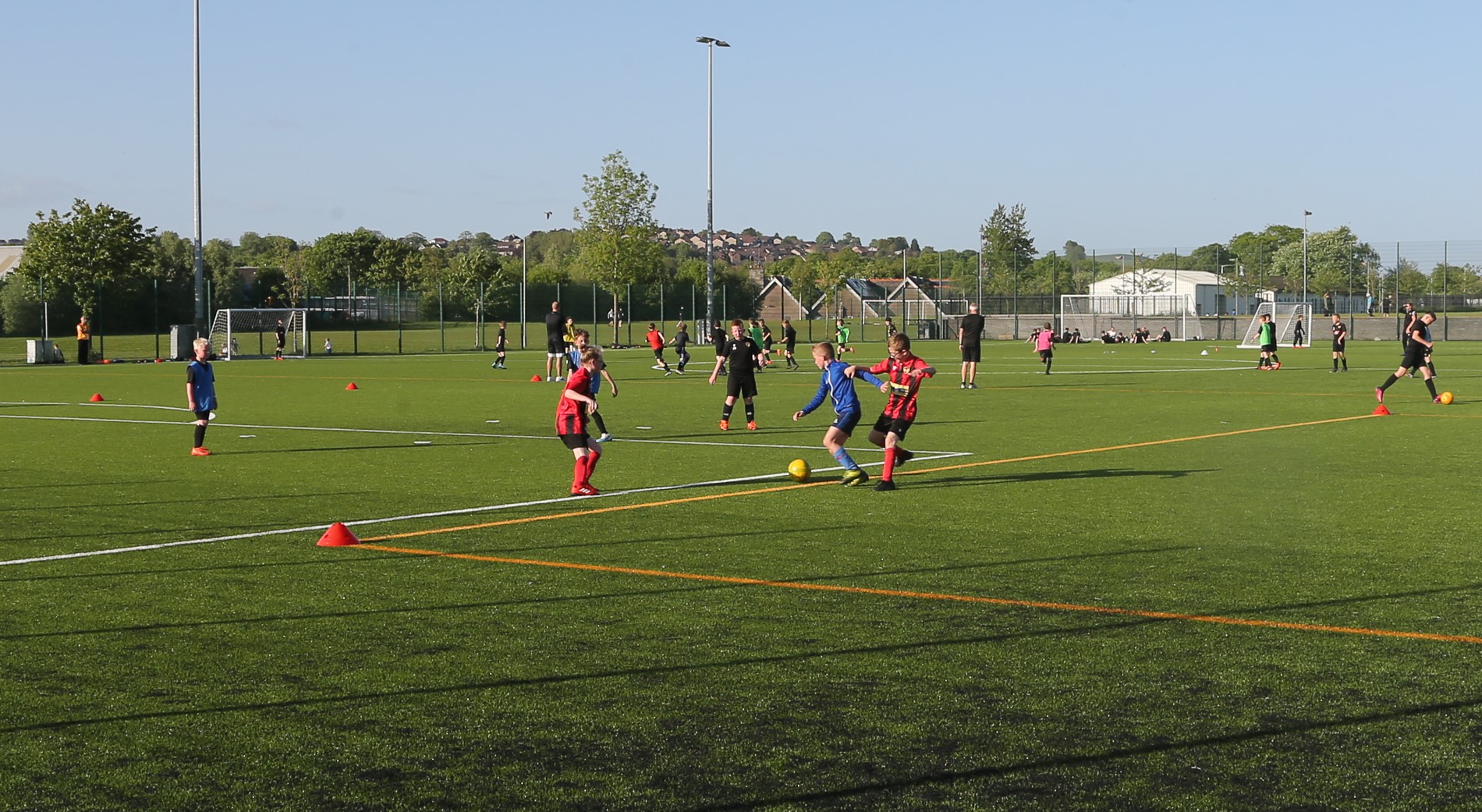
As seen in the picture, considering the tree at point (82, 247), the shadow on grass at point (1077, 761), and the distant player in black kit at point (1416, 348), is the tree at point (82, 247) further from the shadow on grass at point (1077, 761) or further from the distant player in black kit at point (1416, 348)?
the shadow on grass at point (1077, 761)

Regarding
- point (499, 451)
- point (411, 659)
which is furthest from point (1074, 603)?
point (499, 451)

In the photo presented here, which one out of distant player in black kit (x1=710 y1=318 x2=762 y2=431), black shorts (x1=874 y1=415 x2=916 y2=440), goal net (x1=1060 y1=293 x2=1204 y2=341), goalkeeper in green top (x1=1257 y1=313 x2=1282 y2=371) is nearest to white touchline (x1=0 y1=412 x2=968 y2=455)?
distant player in black kit (x1=710 y1=318 x2=762 y2=431)

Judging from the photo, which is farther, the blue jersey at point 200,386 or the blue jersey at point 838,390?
the blue jersey at point 200,386

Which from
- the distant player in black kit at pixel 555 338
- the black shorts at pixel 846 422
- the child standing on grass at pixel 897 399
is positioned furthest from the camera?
the distant player in black kit at pixel 555 338

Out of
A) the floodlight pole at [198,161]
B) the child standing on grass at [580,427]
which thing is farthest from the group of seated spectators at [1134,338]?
the child standing on grass at [580,427]

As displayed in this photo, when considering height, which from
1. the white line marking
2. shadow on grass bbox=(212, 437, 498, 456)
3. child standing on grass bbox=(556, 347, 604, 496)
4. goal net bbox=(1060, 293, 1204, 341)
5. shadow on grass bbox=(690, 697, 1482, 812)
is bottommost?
shadow on grass bbox=(690, 697, 1482, 812)

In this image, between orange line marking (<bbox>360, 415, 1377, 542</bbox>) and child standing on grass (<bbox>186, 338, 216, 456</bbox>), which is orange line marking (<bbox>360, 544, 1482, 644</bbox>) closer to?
orange line marking (<bbox>360, 415, 1377, 542</bbox>)

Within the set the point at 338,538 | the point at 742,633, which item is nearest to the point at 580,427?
the point at 338,538

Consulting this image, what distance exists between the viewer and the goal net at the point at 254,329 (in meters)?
61.2

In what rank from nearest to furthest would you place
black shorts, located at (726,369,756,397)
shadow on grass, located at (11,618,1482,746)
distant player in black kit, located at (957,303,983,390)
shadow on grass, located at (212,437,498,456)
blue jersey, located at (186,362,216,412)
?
1. shadow on grass, located at (11,618,1482,746)
2. blue jersey, located at (186,362,216,412)
3. shadow on grass, located at (212,437,498,456)
4. black shorts, located at (726,369,756,397)
5. distant player in black kit, located at (957,303,983,390)

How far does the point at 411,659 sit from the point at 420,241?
17481cm

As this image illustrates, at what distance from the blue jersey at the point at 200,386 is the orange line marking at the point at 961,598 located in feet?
29.2

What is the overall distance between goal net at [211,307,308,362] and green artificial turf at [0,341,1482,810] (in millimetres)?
43911

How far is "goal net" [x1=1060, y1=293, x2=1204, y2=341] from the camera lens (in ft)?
303
